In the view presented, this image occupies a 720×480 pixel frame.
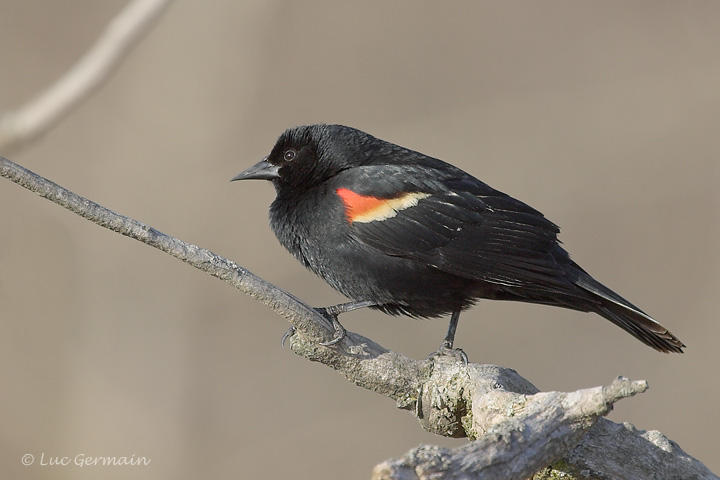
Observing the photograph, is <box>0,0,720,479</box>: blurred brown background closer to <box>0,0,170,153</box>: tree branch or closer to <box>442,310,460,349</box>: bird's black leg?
<box>442,310,460,349</box>: bird's black leg

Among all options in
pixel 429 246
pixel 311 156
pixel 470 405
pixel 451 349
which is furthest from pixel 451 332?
pixel 311 156

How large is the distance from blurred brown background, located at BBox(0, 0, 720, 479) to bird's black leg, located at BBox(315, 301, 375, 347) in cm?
281

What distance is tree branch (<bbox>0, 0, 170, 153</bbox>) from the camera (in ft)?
5.55

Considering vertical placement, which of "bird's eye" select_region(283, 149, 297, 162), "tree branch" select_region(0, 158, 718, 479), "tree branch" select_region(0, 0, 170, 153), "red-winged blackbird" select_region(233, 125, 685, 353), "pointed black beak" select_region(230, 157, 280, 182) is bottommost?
"tree branch" select_region(0, 158, 718, 479)

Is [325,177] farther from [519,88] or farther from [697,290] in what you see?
[697,290]

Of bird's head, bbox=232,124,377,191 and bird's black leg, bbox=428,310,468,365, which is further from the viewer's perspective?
bird's head, bbox=232,124,377,191

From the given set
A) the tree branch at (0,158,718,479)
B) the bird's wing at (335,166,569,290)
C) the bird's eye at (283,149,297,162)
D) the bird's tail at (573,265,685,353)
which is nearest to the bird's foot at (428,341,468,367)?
the tree branch at (0,158,718,479)

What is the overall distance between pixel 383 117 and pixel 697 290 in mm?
3078

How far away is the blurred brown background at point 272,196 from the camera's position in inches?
260

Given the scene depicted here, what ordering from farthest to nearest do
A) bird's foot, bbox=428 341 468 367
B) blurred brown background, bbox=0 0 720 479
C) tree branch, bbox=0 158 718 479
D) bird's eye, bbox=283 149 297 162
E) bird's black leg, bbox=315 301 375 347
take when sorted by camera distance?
1. blurred brown background, bbox=0 0 720 479
2. bird's eye, bbox=283 149 297 162
3. bird's foot, bbox=428 341 468 367
4. bird's black leg, bbox=315 301 375 347
5. tree branch, bbox=0 158 718 479

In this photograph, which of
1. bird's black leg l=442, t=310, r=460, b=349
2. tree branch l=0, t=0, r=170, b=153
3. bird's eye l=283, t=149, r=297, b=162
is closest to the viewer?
tree branch l=0, t=0, r=170, b=153

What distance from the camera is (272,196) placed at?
7.08 m

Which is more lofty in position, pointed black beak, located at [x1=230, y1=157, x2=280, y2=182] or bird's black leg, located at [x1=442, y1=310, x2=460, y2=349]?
pointed black beak, located at [x1=230, y1=157, x2=280, y2=182]

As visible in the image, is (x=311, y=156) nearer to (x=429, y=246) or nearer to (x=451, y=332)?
(x=429, y=246)
